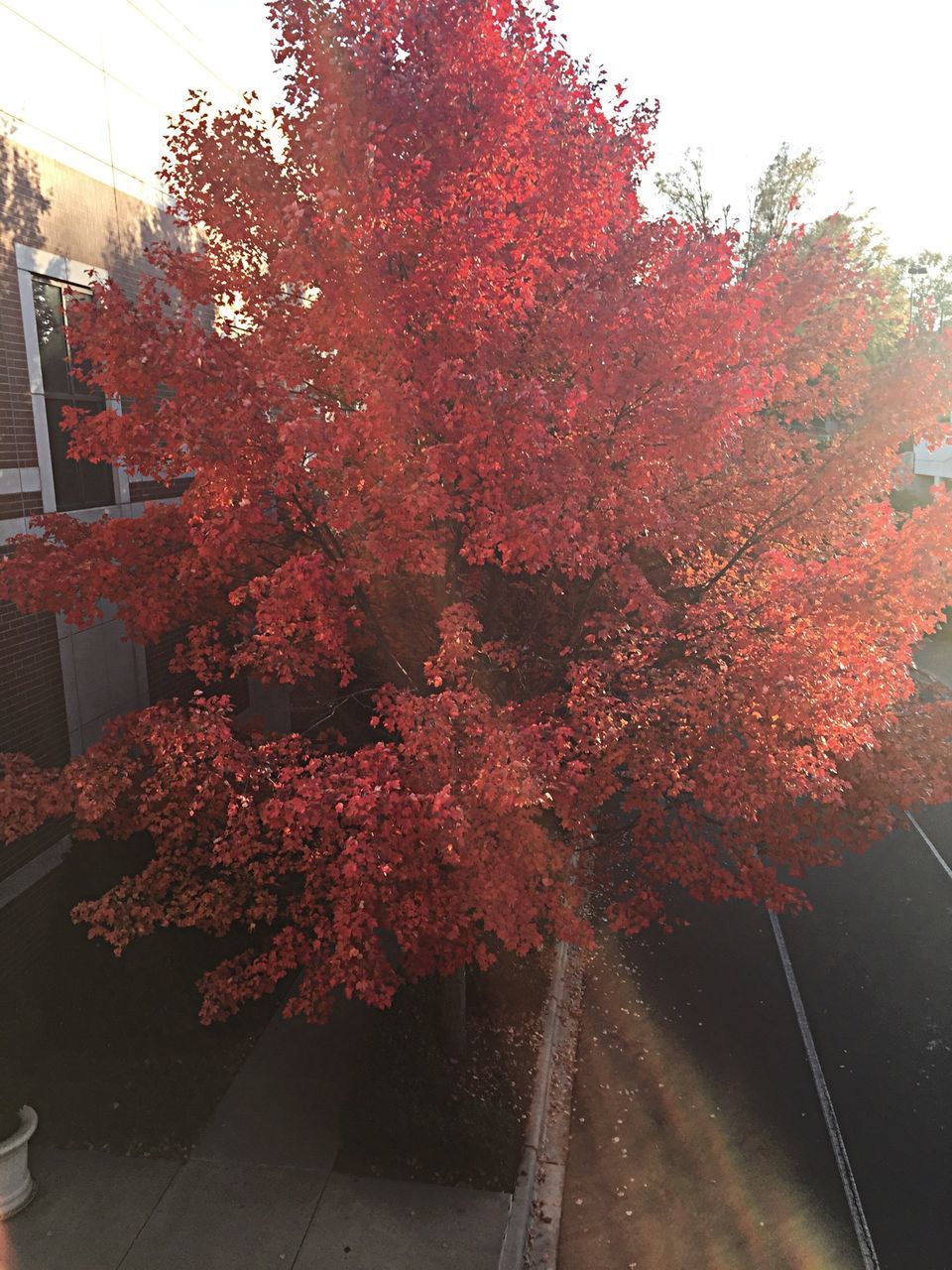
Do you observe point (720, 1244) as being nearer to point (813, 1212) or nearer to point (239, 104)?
point (813, 1212)

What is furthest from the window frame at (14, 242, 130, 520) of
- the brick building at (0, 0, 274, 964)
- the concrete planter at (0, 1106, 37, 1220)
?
the concrete planter at (0, 1106, 37, 1220)

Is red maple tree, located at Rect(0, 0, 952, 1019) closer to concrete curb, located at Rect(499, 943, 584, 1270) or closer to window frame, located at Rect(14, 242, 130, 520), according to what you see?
window frame, located at Rect(14, 242, 130, 520)

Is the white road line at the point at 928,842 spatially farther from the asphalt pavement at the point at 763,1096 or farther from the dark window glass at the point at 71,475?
the dark window glass at the point at 71,475

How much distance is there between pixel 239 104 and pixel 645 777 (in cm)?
1381

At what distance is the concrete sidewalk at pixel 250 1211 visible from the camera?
25.1 ft

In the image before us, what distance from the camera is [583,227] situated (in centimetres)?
923

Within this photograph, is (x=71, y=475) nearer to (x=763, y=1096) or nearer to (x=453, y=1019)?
(x=453, y=1019)

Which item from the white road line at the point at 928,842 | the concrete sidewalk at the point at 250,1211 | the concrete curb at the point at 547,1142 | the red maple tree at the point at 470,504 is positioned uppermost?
the red maple tree at the point at 470,504

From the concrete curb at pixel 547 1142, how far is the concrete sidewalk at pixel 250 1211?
24cm

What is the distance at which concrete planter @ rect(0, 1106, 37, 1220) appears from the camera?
7934 mm

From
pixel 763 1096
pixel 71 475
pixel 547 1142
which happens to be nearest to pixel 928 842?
pixel 763 1096

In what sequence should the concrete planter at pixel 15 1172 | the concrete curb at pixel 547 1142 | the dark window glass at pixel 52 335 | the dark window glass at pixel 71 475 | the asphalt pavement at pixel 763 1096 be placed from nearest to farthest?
the concrete planter at pixel 15 1172
the concrete curb at pixel 547 1142
the asphalt pavement at pixel 763 1096
the dark window glass at pixel 52 335
the dark window glass at pixel 71 475

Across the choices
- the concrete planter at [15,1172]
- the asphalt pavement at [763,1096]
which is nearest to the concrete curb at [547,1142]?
the asphalt pavement at [763,1096]

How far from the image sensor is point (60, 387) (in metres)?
11.2
